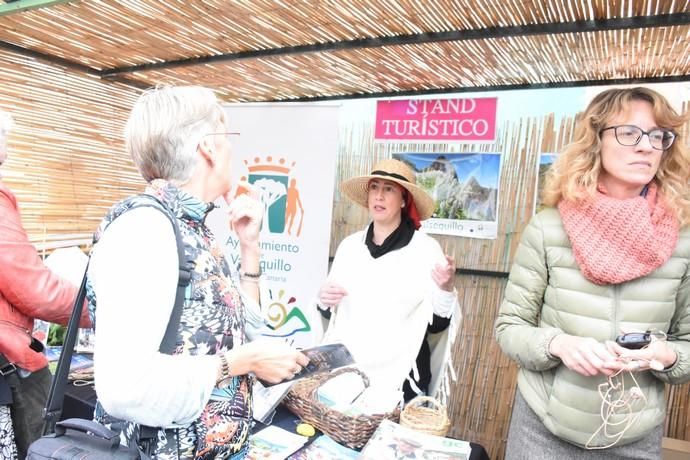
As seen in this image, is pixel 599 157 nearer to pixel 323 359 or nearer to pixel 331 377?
pixel 323 359

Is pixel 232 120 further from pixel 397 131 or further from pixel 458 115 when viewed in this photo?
pixel 458 115

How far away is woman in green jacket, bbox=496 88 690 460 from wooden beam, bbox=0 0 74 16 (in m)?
1.99

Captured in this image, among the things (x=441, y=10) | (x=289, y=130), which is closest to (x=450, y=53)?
(x=441, y=10)

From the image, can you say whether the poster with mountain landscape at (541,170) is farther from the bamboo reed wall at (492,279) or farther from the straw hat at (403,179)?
the straw hat at (403,179)

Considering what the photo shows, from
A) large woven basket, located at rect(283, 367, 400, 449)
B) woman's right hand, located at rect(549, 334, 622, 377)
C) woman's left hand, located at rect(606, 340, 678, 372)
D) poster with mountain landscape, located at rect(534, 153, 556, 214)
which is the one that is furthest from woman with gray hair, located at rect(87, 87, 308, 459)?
poster with mountain landscape, located at rect(534, 153, 556, 214)

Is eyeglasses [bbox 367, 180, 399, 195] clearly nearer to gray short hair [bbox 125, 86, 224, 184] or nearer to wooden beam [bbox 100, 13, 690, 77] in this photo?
wooden beam [bbox 100, 13, 690, 77]

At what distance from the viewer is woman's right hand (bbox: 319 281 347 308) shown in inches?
92.6

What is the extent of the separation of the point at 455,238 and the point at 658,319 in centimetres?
189

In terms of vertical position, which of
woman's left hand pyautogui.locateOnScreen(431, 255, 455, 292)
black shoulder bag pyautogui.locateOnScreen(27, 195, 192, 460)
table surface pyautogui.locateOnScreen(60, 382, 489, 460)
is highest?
woman's left hand pyautogui.locateOnScreen(431, 255, 455, 292)

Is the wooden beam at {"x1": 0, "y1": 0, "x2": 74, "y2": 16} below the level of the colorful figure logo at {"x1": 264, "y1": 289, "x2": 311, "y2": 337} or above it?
above

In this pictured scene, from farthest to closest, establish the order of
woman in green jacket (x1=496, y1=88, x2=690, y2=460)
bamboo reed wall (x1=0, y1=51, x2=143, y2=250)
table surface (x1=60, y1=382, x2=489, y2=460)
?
bamboo reed wall (x1=0, y1=51, x2=143, y2=250)
table surface (x1=60, y1=382, x2=489, y2=460)
woman in green jacket (x1=496, y1=88, x2=690, y2=460)

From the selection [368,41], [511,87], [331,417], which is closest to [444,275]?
[331,417]

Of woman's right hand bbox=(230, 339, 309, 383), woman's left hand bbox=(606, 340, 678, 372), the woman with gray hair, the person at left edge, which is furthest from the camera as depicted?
the person at left edge

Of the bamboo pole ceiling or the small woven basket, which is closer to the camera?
the small woven basket
